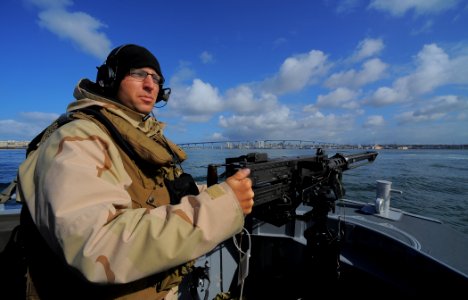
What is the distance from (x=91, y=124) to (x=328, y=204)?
2481 mm

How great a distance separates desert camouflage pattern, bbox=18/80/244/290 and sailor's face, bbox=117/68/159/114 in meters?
0.71

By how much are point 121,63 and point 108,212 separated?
4.70ft

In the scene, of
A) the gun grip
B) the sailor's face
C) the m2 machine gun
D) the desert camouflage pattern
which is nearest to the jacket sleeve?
the desert camouflage pattern

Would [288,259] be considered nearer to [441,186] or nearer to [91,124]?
[91,124]

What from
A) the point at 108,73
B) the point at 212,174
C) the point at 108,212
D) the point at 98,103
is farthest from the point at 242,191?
the point at 108,73

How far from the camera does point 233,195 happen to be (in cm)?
134

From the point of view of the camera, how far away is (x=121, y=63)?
2074mm

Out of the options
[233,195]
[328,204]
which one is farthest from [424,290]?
[233,195]

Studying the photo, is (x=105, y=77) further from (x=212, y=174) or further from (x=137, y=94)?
(x=212, y=174)

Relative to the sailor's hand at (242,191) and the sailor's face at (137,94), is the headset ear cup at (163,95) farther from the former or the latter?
the sailor's hand at (242,191)

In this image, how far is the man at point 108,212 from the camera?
103 centimetres

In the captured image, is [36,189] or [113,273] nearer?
[113,273]

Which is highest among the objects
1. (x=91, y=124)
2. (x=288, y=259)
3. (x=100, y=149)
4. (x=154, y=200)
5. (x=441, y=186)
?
(x=91, y=124)

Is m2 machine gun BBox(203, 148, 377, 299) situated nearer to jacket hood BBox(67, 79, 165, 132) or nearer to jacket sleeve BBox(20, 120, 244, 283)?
jacket sleeve BBox(20, 120, 244, 283)
